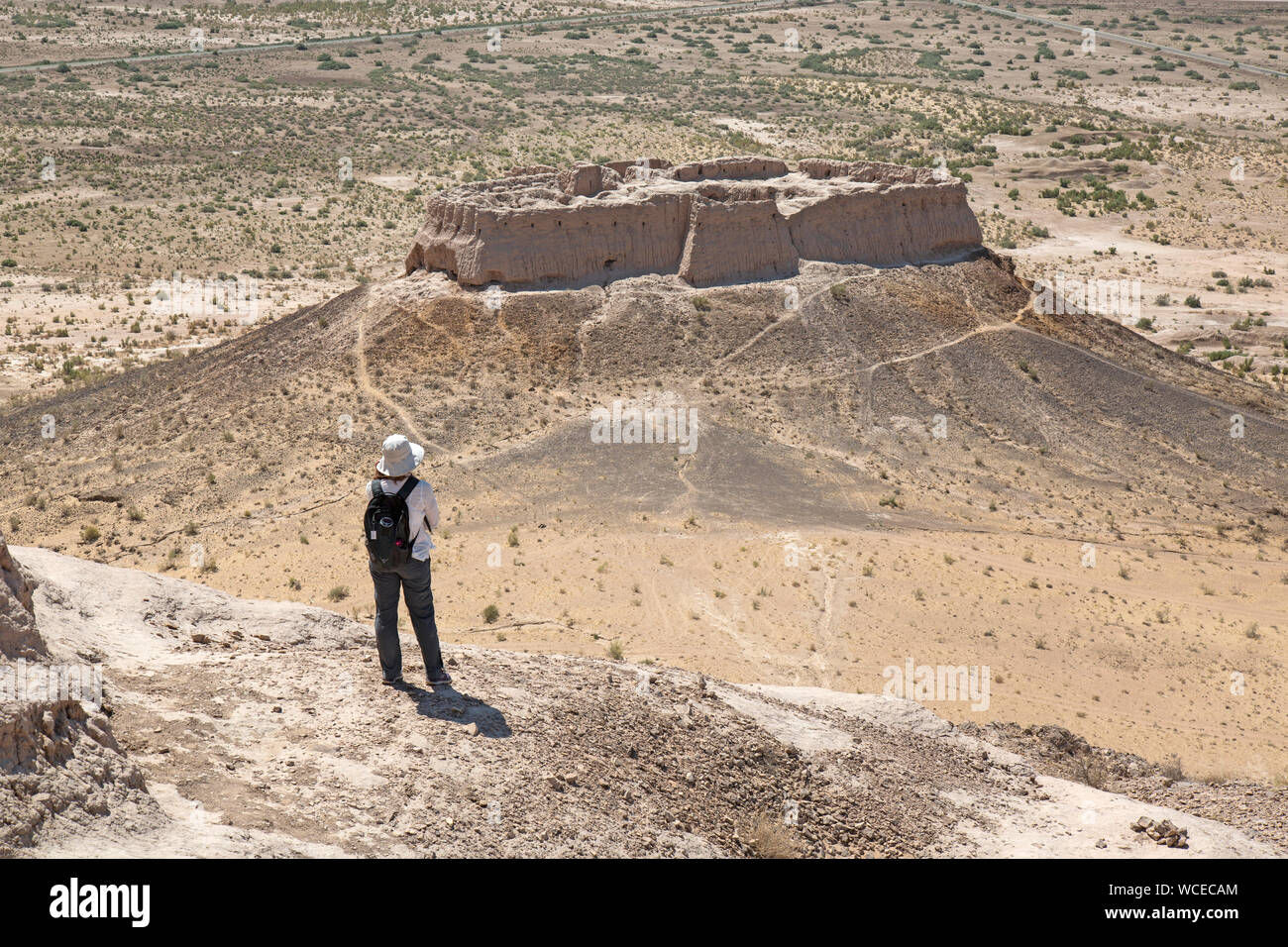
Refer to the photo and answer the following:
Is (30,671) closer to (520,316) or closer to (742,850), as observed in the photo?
(742,850)

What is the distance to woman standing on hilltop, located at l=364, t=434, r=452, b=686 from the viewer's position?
7727 mm

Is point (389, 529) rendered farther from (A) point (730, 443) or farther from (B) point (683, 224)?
(B) point (683, 224)

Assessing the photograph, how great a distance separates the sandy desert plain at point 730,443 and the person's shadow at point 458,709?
5.70 ft

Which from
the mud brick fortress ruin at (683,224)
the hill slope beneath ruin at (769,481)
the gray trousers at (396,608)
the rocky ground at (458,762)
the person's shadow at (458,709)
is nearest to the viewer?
the rocky ground at (458,762)

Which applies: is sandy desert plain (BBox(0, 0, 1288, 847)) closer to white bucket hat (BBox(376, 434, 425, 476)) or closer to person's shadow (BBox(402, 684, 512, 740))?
person's shadow (BBox(402, 684, 512, 740))

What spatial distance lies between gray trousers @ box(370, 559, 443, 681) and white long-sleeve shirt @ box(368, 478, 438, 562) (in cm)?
10

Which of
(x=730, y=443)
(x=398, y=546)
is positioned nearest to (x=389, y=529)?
(x=398, y=546)

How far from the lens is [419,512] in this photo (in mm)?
7797

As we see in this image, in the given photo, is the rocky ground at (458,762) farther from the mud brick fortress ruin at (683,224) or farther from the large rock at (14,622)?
the mud brick fortress ruin at (683,224)

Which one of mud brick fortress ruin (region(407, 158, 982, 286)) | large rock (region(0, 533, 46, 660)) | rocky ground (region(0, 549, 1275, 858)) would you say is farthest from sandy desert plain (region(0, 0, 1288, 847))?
large rock (region(0, 533, 46, 660))

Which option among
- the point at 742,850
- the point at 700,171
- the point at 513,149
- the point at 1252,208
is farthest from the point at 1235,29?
the point at 742,850

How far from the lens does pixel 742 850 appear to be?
7316mm

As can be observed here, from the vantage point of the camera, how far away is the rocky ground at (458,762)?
6109 millimetres

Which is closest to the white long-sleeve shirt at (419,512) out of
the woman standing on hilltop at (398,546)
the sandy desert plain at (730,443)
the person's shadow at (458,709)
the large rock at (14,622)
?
the woman standing on hilltop at (398,546)
